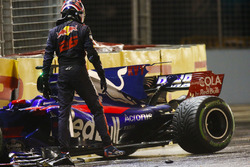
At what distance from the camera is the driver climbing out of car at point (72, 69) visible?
7.39 meters

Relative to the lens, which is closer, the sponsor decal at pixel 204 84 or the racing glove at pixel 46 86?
the racing glove at pixel 46 86

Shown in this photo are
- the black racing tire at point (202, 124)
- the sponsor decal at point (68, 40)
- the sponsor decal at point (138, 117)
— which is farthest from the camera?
the sponsor decal at point (138, 117)

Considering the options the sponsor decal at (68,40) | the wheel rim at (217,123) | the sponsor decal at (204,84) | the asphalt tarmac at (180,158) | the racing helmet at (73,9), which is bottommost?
the asphalt tarmac at (180,158)

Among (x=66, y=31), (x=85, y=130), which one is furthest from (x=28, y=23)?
(x=85, y=130)

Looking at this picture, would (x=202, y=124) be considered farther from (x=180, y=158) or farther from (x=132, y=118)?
(x=132, y=118)

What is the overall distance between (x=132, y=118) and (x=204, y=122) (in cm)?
91

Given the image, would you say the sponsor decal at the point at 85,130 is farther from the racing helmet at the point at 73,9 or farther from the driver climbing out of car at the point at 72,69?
the racing helmet at the point at 73,9

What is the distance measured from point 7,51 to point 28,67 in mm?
1138

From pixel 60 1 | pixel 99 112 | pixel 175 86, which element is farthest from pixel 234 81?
pixel 99 112

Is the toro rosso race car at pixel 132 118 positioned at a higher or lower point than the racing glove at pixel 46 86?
lower

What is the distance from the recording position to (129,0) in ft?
59.0

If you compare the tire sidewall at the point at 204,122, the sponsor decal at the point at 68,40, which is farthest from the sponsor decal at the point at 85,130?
the tire sidewall at the point at 204,122

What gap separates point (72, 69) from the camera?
7387mm

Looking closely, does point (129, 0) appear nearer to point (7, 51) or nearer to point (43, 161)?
point (7, 51)
